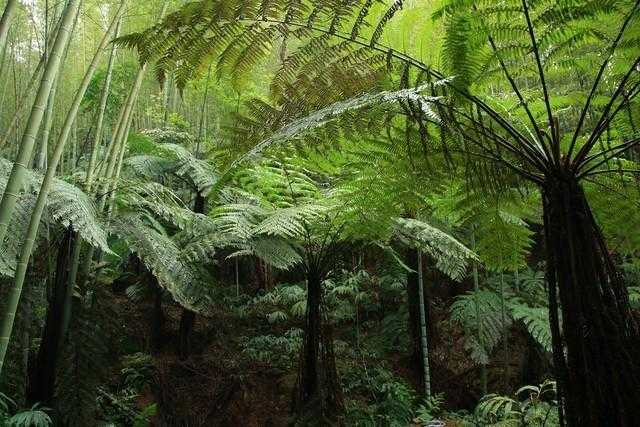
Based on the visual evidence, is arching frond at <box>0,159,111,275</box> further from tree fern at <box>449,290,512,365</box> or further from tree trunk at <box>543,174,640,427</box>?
tree fern at <box>449,290,512,365</box>

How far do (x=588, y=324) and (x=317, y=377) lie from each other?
5.70 ft

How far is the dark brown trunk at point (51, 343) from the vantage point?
2432 mm

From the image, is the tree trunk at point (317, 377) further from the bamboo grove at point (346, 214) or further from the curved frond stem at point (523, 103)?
the curved frond stem at point (523, 103)

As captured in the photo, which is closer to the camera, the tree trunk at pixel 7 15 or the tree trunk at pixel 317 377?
the tree trunk at pixel 7 15

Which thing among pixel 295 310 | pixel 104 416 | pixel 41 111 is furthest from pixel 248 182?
pixel 295 310

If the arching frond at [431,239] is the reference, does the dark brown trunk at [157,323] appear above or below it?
below

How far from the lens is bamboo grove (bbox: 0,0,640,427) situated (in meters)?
1.07

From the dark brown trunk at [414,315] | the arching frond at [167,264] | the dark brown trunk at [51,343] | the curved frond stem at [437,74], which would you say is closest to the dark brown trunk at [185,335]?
the arching frond at [167,264]

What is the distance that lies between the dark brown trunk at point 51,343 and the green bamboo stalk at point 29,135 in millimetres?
743

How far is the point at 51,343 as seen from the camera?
2.43 metres

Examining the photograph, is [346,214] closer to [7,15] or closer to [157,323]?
[7,15]

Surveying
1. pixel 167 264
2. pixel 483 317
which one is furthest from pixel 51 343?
pixel 483 317

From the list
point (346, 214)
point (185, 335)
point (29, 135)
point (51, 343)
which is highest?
point (29, 135)

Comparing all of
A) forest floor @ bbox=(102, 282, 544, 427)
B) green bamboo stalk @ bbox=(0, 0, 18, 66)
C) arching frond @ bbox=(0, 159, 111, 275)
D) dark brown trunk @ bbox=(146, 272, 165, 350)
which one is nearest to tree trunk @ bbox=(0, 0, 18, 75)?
green bamboo stalk @ bbox=(0, 0, 18, 66)
